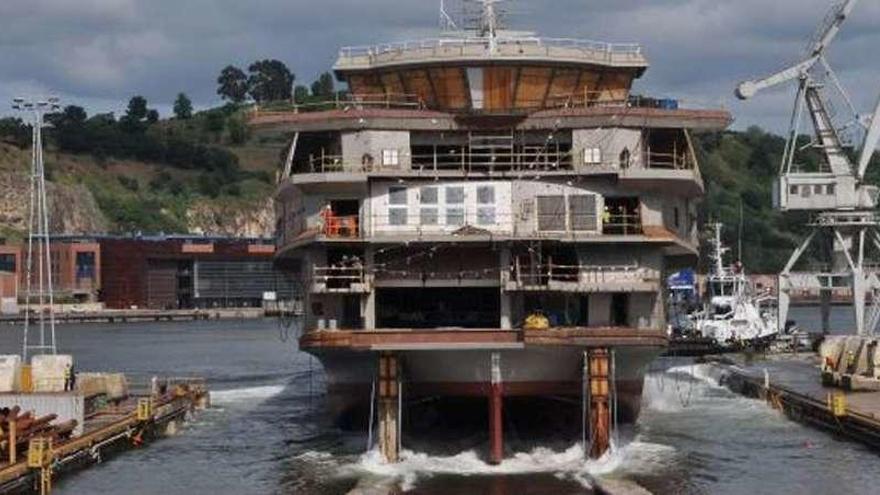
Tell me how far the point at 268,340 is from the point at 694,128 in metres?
110

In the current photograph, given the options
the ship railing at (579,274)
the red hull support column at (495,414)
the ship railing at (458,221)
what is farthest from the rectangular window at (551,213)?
the red hull support column at (495,414)

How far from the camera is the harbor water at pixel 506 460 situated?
130 ft

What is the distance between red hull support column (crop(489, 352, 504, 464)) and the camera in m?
40.0

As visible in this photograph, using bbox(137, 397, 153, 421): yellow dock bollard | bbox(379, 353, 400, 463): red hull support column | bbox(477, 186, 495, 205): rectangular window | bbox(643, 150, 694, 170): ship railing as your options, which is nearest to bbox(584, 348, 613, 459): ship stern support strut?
bbox(379, 353, 400, 463): red hull support column

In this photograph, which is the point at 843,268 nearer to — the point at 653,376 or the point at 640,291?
the point at 653,376

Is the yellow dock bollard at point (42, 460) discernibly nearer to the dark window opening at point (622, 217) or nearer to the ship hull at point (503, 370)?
the ship hull at point (503, 370)

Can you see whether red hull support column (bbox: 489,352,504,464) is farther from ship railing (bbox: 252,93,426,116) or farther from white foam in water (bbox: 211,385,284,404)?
white foam in water (bbox: 211,385,284,404)

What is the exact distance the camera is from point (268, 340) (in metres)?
150

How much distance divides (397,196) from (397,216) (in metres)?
0.59

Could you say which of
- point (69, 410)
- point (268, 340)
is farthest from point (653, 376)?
point (268, 340)

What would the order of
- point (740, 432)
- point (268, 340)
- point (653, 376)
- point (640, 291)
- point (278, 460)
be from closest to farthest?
1. point (640, 291)
2. point (278, 460)
3. point (740, 432)
4. point (653, 376)
5. point (268, 340)

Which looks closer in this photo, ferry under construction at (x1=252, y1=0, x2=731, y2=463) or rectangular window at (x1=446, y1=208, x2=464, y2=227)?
ferry under construction at (x1=252, y1=0, x2=731, y2=463)

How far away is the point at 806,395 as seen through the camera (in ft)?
195

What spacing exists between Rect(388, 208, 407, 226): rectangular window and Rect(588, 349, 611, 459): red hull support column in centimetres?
699
